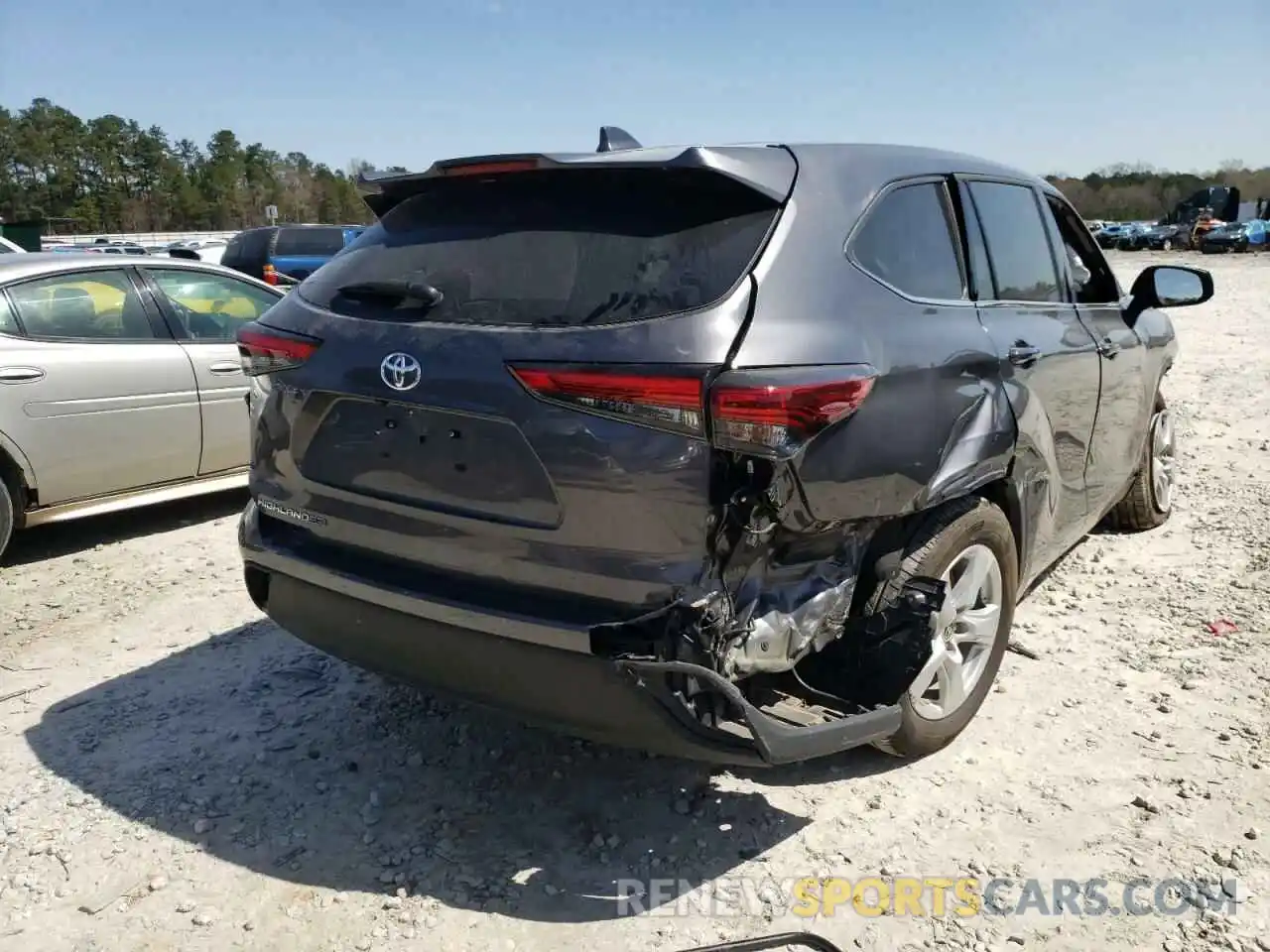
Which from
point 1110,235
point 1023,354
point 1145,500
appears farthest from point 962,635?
point 1110,235

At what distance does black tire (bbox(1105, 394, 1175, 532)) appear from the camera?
5426 millimetres

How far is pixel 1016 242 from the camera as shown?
3.74 m

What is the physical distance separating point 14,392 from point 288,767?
3008 millimetres

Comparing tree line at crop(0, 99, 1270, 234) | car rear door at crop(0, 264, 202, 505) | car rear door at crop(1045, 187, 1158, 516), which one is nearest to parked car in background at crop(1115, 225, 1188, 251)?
tree line at crop(0, 99, 1270, 234)

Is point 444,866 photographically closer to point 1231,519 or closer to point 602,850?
point 602,850

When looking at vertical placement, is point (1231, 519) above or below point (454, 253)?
below

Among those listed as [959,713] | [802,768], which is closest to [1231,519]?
[959,713]

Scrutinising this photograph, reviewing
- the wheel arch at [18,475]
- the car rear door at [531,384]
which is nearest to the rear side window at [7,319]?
the wheel arch at [18,475]

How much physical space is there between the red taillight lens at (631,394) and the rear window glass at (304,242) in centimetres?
1645

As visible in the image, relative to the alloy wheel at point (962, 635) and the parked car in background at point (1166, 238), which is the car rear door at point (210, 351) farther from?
the parked car in background at point (1166, 238)

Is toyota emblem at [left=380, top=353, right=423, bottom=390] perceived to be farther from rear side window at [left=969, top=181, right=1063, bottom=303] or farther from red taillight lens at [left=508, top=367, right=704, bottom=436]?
rear side window at [left=969, top=181, right=1063, bottom=303]

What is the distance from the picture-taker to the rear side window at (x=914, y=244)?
279 cm

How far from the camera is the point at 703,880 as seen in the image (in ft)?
8.84

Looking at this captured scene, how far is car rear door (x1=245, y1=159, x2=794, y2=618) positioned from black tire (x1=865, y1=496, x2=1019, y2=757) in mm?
843
